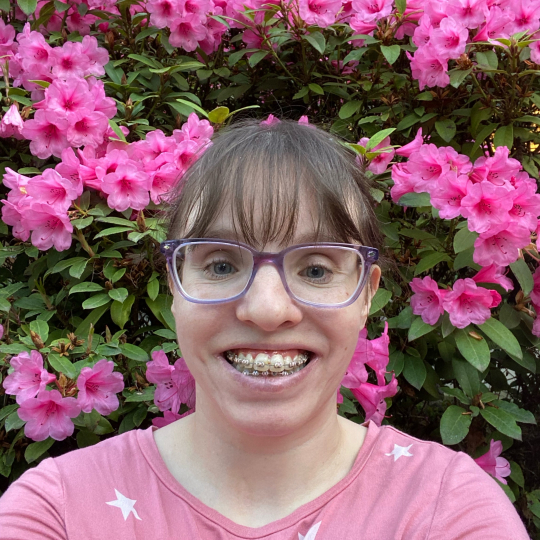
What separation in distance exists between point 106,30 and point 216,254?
147cm

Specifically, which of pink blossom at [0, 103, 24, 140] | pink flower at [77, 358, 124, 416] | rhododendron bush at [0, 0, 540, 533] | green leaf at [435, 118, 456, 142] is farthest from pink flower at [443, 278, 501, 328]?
pink blossom at [0, 103, 24, 140]

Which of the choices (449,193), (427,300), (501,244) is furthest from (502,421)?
(449,193)

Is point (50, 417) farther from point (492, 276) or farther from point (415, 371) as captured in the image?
point (492, 276)

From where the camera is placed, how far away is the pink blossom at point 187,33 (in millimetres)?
2057

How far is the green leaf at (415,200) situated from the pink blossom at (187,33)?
0.82m

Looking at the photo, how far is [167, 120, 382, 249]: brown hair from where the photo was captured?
42.9 inches

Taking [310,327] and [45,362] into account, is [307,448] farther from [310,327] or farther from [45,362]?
[45,362]

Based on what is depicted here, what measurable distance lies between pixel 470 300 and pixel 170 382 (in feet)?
2.51

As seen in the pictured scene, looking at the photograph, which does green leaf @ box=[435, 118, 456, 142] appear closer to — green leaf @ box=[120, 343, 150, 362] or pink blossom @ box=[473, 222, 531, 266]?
pink blossom @ box=[473, 222, 531, 266]

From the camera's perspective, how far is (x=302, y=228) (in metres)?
1.10

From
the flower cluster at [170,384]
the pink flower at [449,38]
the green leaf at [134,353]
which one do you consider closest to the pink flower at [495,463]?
the flower cluster at [170,384]

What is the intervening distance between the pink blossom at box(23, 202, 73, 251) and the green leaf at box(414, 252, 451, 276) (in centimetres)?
89

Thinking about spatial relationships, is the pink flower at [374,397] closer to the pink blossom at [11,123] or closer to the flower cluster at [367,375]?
the flower cluster at [367,375]

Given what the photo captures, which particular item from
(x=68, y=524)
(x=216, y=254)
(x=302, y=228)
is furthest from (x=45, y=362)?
(x=302, y=228)
